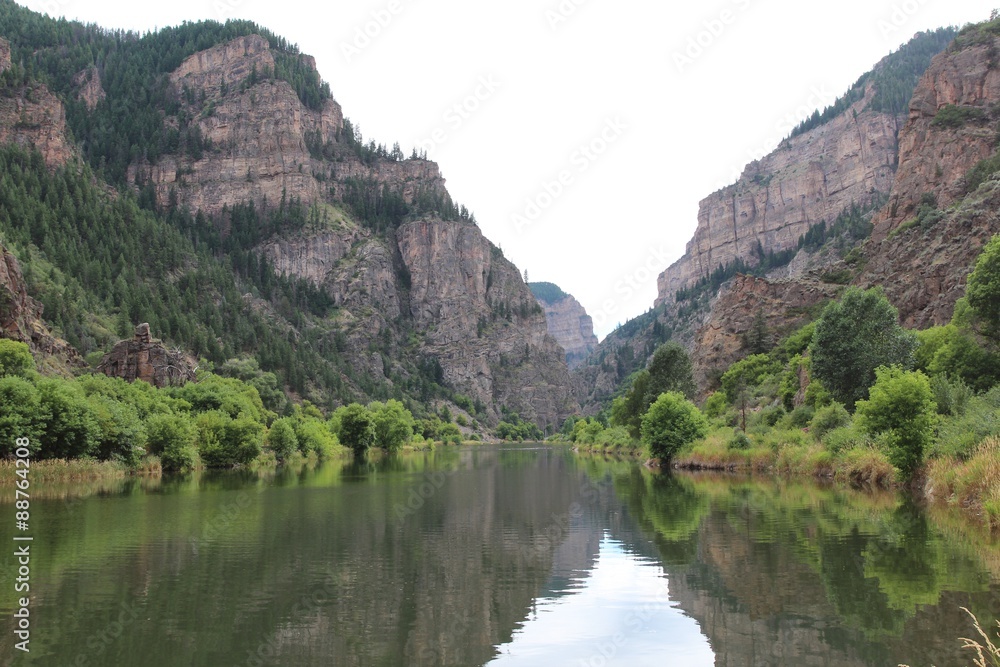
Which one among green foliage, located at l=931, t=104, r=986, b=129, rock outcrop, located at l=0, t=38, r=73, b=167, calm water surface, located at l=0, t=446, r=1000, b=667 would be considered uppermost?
rock outcrop, located at l=0, t=38, r=73, b=167

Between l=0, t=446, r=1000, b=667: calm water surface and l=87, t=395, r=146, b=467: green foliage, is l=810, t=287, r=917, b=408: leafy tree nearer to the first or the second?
l=0, t=446, r=1000, b=667: calm water surface

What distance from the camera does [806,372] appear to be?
7044 centimetres

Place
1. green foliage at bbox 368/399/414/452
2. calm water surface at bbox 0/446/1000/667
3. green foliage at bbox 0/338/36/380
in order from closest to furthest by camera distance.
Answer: calm water surface at bbox 0/446/1000/667 → green foliage at bbox 0/338/36/380 → green foliage at bbox 368/399/414/452

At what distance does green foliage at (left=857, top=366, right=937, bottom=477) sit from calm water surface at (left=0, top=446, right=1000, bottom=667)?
2733mm

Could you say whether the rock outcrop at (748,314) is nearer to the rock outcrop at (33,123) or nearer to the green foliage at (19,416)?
the green foliage at (19,416)

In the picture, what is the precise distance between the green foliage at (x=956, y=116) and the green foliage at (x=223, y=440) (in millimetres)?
94727

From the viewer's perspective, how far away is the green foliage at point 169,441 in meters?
64.6

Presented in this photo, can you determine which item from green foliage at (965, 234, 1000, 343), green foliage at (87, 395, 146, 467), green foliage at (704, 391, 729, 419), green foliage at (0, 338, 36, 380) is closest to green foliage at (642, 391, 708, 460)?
green foliage at (704, 391, 729, 419)

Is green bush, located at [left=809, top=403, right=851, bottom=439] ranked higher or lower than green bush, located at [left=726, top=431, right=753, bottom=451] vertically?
higher

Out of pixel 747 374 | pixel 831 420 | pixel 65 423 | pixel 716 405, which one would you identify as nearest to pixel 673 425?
pixel 831 420

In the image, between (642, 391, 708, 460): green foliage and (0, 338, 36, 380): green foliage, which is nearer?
(0, 338, 36, 380): green foliage

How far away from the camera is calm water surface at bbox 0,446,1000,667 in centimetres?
1388

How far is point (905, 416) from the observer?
1357 inches

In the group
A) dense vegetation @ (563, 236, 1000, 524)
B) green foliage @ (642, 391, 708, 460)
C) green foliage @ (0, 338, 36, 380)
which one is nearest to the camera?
dense vegetation @ (563, 236, 1000, 524)
